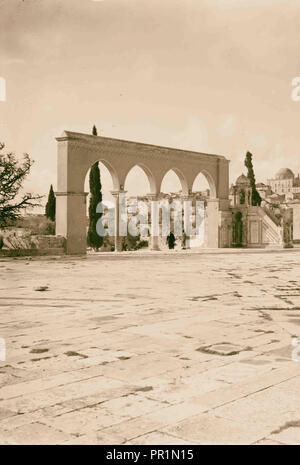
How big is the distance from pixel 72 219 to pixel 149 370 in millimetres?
20258

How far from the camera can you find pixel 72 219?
79.5 ft

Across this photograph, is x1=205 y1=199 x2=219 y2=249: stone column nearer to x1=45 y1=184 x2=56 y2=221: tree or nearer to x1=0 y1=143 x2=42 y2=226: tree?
x1=45 y1=184 x2=56 y2=221: tree

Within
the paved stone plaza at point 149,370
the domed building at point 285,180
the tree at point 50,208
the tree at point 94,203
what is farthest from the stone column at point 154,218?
the domed building at point 285,180

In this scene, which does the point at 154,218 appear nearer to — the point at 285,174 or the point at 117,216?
the point at 117,216

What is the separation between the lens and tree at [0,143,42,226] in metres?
21.2

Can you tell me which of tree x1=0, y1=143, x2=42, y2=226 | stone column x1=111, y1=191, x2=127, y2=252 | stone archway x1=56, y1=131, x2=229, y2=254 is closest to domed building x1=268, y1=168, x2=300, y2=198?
stone archway x1=56, y1=131, x2=229, y2=254

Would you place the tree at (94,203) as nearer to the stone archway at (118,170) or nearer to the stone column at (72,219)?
the stone archway at (118,170)

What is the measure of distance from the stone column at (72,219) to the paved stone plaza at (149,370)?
1508 centimetres

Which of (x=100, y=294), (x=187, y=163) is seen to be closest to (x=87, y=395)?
(x=100, y=294)

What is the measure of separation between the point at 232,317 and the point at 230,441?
13.8ft

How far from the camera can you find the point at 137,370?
437cm

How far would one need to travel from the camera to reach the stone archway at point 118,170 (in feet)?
79.4

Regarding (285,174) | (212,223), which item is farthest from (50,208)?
(285,174)
